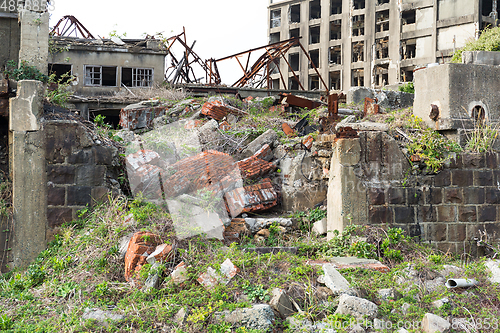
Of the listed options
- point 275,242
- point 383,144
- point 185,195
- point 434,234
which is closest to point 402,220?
point 434,234

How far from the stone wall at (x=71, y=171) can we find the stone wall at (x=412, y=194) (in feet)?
12.0

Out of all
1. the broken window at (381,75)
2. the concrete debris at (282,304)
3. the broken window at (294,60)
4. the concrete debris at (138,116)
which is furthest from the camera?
the broken window at (294,60)

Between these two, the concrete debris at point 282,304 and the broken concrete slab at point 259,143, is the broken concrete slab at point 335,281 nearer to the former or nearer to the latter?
the concrete debris at point 282,304

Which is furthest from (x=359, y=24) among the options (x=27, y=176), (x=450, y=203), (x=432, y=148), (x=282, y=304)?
(x=282, y=304)

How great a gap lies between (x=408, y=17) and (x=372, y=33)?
3.18 m

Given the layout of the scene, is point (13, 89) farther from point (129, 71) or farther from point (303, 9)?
point (303, 9)

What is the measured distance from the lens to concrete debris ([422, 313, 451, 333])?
409cm

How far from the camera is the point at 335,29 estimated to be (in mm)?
39375

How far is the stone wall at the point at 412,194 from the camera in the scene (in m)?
6.21

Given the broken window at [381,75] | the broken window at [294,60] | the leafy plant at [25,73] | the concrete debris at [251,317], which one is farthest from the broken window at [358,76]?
the concrete debris at [251,317]

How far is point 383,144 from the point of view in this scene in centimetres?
637

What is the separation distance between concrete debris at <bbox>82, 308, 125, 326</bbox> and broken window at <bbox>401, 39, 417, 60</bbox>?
3584cm

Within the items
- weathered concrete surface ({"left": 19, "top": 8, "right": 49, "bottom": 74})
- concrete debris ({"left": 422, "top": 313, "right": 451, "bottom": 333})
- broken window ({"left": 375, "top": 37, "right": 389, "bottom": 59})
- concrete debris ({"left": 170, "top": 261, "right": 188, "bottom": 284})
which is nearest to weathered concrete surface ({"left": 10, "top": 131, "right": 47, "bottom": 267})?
weathered concrete surface ({"left": 19, "top": 8, "right": 49, "bottom": 74})

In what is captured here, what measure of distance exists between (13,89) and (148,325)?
417 centimetres
